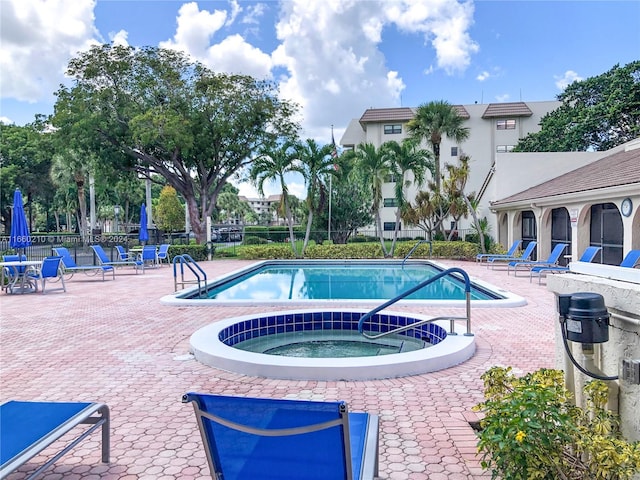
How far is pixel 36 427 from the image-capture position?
2.84m

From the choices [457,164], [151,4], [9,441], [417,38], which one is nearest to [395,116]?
[457,164]

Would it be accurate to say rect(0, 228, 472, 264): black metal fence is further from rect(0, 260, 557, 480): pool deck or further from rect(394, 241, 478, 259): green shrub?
rect(0, 260, 557, 480): pool deck

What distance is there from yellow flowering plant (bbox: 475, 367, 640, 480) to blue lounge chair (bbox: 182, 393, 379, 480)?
2.27 feet

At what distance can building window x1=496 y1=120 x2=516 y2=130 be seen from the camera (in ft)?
127

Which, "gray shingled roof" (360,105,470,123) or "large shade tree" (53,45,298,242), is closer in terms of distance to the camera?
"large shade tree" (53,45,298,242)

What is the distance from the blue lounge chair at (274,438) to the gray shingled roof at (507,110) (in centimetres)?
4010

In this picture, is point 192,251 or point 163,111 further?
point 163,111

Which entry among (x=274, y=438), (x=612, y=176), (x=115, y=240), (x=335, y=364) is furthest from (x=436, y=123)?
(x=274, y=438)

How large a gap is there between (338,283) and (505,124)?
29974 mm

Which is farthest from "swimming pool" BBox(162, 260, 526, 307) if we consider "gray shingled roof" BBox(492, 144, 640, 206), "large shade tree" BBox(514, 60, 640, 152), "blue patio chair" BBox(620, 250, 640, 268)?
"large shade tree" BBox(514, 60, 640, 152)

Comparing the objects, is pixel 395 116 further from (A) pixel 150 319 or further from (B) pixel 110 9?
(A) pixel 150 319

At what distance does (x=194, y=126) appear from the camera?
2461cm

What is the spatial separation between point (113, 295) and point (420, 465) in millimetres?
10113

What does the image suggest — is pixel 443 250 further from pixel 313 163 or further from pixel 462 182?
pixel 313 163
